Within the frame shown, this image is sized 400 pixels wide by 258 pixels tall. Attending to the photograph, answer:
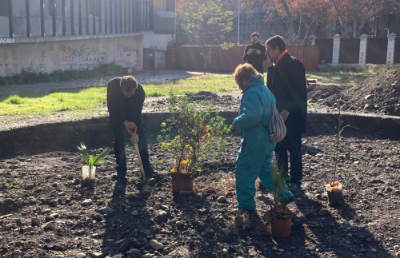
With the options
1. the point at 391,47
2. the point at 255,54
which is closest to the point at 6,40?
the point at 255,54

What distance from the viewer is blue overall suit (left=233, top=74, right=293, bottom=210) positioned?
12.9ft

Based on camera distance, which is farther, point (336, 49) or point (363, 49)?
point (336, 49)

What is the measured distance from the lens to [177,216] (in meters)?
4.43

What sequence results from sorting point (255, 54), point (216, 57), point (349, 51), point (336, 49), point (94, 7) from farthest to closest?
point (216, 57), point (336, 49), point (349, 51), point (94, 7), point (255, 54)

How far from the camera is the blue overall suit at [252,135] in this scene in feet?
12.9

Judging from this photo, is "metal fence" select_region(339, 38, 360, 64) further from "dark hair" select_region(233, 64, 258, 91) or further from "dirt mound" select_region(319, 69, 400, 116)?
"dark hair" select_region(233, 64, 258, 91)

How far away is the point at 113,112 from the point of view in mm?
5680

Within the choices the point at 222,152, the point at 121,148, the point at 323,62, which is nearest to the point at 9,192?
the point at 121,148

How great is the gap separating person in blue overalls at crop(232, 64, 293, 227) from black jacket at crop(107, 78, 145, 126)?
1.87m

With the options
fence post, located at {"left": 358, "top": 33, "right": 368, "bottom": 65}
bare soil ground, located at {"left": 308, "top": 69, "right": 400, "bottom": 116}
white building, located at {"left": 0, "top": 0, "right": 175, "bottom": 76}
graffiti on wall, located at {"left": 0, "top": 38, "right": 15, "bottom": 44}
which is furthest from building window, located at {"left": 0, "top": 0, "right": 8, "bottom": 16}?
fence post, located at {"left": 358, "top": 33, "right": 368, "bottom": 65}

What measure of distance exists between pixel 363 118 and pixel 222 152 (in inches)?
145

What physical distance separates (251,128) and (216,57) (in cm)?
3235

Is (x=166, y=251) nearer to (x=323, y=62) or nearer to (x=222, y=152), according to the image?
(x=222, y=152)

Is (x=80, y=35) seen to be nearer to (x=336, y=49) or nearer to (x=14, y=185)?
(x=336, y=49)
